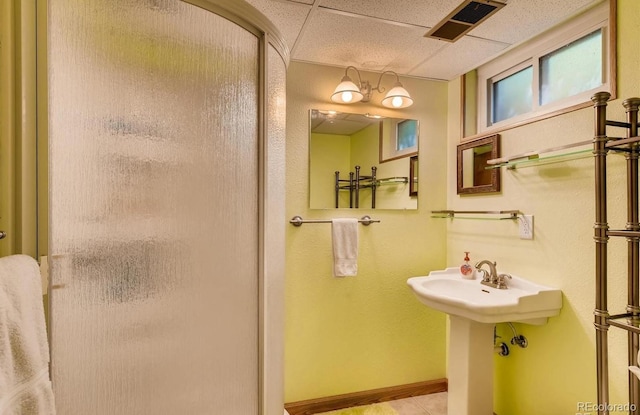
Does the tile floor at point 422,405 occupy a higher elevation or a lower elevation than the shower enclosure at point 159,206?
lower

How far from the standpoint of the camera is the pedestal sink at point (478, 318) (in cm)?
143

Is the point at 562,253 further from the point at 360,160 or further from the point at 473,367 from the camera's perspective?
the point at 360,160

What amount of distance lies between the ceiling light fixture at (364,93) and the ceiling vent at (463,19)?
381 millimetres

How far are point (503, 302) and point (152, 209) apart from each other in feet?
4.72

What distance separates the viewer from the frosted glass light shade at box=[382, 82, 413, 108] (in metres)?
1.93

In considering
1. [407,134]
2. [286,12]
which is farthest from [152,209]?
[407,134]

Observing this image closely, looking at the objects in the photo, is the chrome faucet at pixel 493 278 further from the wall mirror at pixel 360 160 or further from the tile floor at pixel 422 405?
the tile floor at pixel 422 405

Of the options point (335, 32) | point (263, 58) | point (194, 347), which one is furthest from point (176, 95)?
point (335, 32)

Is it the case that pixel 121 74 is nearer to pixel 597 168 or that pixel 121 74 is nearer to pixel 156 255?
pixel 156 255

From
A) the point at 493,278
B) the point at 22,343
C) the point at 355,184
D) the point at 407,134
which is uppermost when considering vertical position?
the point at 407,134

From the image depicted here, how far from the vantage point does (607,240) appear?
3.78 ft

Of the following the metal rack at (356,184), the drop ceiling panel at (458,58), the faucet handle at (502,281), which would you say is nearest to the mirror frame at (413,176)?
the metal rack at (356,184)

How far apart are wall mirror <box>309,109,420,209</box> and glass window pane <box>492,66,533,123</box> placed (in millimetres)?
471

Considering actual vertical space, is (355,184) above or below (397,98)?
below
